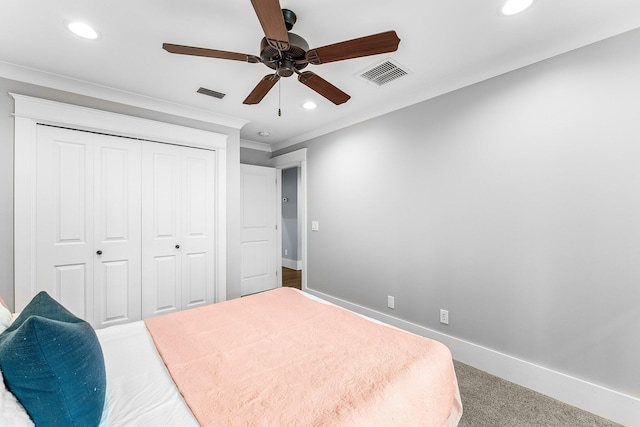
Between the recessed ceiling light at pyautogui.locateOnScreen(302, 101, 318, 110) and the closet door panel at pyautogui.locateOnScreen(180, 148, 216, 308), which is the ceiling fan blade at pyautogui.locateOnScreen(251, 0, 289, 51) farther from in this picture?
the closet door panel at pyautogui.locateOnScreen(180, 148, 216, 308)

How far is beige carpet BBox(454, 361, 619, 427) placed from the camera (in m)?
1.71

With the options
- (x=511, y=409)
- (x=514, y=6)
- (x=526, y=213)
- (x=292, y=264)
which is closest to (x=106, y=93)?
(x=514, y=6)

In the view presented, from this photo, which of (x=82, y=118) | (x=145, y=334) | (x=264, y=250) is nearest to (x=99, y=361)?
(x=145, y=334)

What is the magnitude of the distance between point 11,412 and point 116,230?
7.56ft

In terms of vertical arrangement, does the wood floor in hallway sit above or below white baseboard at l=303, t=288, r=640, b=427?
below

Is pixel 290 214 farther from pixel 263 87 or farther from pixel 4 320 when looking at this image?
pixel 4 320

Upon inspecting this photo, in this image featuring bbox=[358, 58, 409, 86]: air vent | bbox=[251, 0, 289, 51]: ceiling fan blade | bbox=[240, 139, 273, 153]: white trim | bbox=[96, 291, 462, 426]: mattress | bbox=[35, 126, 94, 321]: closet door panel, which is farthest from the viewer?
bbox=[240, 139, 273, 153]: white trim

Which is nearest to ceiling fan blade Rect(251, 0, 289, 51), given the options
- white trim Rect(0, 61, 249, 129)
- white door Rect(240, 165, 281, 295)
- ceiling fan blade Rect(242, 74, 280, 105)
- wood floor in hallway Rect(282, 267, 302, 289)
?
ceiling fan blade Rect(242, 74, 280, 105)

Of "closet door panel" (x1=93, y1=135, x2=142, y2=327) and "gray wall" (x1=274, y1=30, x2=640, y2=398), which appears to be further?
"closet door panel" (x1=93, y1=135, x2=142, y2=327)

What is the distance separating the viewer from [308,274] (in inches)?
162

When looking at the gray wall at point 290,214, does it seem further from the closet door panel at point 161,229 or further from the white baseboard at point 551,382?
the white baseboard at point 551,382

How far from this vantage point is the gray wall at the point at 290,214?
6352mm

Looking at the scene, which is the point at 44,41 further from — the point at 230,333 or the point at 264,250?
the point at 264,250

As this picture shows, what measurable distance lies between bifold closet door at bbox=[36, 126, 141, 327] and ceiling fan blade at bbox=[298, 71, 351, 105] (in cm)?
209
